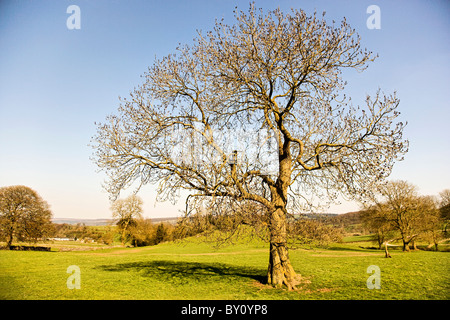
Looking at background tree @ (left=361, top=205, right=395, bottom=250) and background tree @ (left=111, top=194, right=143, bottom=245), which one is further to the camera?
background tree @ (left=111, top=194, right=143, bottom=245)

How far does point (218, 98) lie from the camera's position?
422 inches

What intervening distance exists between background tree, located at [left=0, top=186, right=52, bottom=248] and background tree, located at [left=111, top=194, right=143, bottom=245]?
13.6 m

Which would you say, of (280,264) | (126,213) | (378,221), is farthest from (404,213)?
(126,213)

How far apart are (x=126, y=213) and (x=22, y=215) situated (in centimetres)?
1725

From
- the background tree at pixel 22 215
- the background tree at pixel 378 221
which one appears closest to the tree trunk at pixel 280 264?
the background tree at pixel 378 221

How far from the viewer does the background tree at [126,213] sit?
44.4 metres

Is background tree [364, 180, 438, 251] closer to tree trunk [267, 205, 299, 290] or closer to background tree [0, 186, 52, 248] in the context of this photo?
tree trunk [267, 205, 299, 290]

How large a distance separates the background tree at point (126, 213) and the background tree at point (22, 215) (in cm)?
1364

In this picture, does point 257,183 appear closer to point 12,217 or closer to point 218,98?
point 218,98

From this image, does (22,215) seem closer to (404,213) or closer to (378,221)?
(378,221)

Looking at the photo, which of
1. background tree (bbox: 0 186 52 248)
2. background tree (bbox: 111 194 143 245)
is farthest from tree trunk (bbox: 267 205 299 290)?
background tree (bbox: 111 194 143 245)

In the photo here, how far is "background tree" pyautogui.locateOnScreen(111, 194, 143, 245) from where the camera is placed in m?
44.4

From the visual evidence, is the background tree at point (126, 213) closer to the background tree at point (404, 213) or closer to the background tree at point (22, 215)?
the background tree at point (22, 215)

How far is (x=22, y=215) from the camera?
95.3 ft
